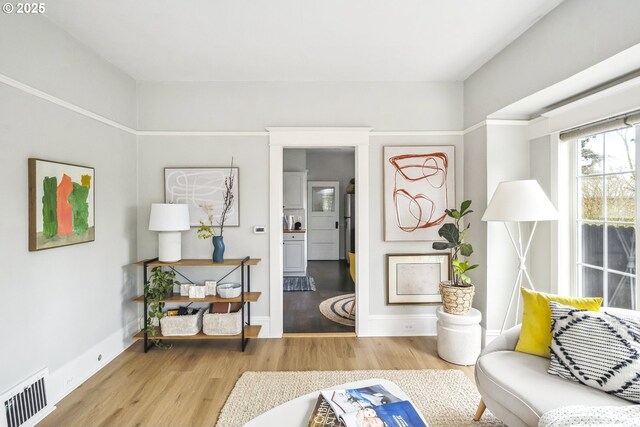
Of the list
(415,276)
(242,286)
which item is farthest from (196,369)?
(415,276)

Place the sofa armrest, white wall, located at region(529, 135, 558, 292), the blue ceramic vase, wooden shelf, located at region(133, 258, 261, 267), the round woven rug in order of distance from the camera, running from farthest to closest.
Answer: the round woven rug, the blue ceramic vase, wooden shelf, located at region(133, 258, 261, 267), white wall, located at region(529, 135, 558, 292), the sofa armrest

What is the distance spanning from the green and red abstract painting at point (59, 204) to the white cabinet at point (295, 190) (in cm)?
404

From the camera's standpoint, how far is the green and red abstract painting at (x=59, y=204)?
2.00m

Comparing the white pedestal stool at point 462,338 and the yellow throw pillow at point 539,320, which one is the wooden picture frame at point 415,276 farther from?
the yellow throw pillow at point 539,320

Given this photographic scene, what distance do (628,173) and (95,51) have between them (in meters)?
4.16

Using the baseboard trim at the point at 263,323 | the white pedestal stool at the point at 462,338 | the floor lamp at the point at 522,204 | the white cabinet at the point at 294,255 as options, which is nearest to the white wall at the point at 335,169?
the white cabinet at the point at 294,255

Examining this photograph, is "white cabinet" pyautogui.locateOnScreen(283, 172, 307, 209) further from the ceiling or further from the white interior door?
the ceiling

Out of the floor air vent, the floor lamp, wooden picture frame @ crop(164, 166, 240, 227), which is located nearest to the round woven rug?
wooden picture frame @ crop(164, 166, 240, 227)

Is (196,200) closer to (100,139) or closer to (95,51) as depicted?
(100,139)

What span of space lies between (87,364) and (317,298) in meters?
2.87

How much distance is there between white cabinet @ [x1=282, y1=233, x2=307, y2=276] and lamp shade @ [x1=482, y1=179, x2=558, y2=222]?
4.21 metres

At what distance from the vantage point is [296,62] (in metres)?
2.81

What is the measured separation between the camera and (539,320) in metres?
1.88

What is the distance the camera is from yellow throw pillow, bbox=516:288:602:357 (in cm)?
182
